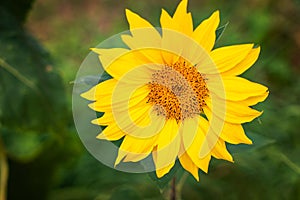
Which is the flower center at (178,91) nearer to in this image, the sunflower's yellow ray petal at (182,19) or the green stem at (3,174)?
the sunflower's yellow ray petal at (182,19)

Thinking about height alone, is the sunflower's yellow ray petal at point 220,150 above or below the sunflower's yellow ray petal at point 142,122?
below

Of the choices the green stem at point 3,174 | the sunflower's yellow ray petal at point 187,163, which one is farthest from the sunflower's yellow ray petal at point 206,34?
the green stem at point 3,174

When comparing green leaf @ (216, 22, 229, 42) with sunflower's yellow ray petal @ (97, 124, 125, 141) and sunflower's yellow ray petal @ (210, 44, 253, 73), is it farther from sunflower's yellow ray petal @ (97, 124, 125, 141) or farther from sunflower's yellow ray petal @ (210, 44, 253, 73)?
sunflower's yellow ray petal @ (97, 124, 125, 141)

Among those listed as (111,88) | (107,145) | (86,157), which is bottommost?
(86,157)

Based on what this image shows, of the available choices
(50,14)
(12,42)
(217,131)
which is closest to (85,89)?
(217,131)

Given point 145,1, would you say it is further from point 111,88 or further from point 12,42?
point 111,88

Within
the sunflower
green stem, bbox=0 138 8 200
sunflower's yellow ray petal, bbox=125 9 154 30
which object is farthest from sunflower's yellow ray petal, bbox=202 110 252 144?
green stem, bbox=0 138 8 200

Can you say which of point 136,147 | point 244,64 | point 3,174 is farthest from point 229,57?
point 3,174
